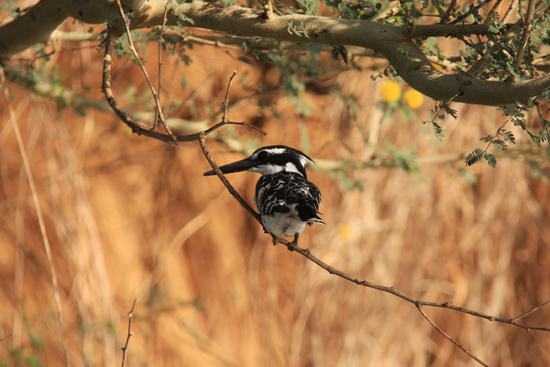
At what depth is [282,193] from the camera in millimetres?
1572

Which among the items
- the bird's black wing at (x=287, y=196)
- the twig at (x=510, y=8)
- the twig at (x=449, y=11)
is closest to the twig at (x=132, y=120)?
the bird's black wing at (x=287, y=196)

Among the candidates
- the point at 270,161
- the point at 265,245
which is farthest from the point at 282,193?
the point at 265,245

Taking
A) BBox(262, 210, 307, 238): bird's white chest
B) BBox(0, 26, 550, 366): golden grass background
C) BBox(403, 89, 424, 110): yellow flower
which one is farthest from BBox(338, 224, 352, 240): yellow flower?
BBox(262, 210, 307, 238): bird's white chest

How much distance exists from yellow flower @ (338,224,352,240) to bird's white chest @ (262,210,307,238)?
1.48 metres

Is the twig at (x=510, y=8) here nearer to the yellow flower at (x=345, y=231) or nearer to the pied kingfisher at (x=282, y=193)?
the pied kingfisher at (x=282, y=193)

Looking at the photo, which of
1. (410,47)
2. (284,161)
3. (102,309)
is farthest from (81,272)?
(410,47)

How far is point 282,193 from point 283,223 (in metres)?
0.10

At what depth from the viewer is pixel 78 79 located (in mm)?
3465

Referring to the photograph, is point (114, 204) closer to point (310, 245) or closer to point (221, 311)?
point (221, 311)

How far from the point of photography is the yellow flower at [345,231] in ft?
9.95

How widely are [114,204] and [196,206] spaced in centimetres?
62

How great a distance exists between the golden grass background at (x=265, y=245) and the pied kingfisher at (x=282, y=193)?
124 centimetres

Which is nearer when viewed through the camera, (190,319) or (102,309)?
(102,309)

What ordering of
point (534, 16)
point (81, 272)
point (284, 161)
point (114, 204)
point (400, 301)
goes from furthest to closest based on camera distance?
point (114, 204)
point (400, 301)
point (81, 272)
point (284, 161)
point (534, 16)
